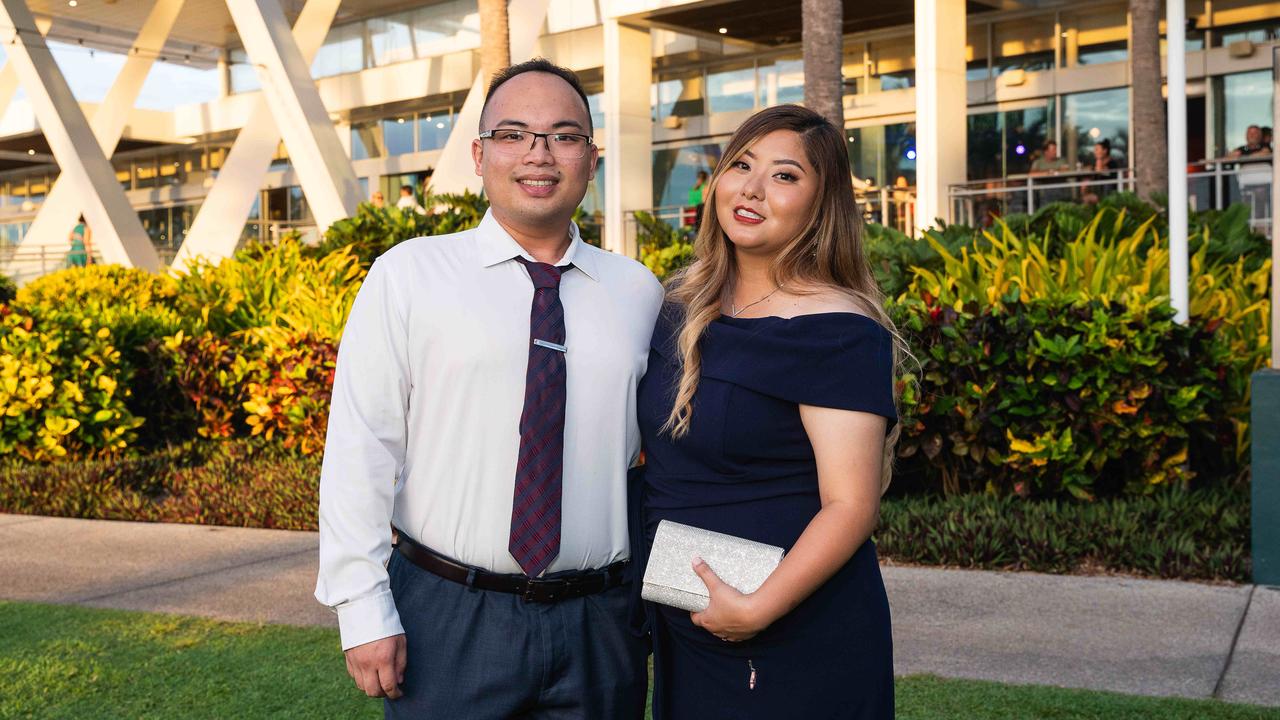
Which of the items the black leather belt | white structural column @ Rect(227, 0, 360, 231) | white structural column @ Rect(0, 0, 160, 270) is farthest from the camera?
white structural column @ Rect(0, 0, 160, 270)

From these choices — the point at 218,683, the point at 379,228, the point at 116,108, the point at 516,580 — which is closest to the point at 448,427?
the point at 516,580

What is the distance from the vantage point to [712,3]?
63.9ft

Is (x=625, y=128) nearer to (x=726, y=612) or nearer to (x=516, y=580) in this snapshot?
(x=516, y=580)

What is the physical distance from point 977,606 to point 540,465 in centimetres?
364

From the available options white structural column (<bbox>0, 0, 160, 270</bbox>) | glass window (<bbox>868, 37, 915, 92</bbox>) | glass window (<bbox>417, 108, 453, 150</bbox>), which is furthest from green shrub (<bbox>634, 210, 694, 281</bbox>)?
glass window (<bbox>417, 108, 453, 150</bbox>)

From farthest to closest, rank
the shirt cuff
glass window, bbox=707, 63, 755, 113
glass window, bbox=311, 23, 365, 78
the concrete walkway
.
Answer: glass window, bbox=311, 23, 365, 78 < glass window, bbox=707, 63, 755, 113 < the concrete walkway < the shirt cuff

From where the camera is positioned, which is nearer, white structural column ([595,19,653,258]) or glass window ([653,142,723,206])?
white structural column ([595,19,653,258])

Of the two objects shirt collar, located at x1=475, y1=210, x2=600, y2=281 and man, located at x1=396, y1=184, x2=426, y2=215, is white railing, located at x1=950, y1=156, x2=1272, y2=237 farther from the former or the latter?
shirt collar, located at x1=475, y1=210, x2=600, y2=281

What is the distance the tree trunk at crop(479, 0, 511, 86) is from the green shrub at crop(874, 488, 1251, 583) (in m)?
10.9

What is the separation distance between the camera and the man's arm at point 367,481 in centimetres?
244

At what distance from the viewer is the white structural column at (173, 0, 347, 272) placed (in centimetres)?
2036

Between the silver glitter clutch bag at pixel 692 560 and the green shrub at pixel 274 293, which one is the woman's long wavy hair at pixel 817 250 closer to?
the silver glitter clutch bag at pixel 692 560

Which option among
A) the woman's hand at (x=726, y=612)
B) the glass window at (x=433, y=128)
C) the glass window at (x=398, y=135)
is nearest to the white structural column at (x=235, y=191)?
the glass window at (x=433, y=128)

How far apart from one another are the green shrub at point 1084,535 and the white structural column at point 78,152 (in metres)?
18.3
